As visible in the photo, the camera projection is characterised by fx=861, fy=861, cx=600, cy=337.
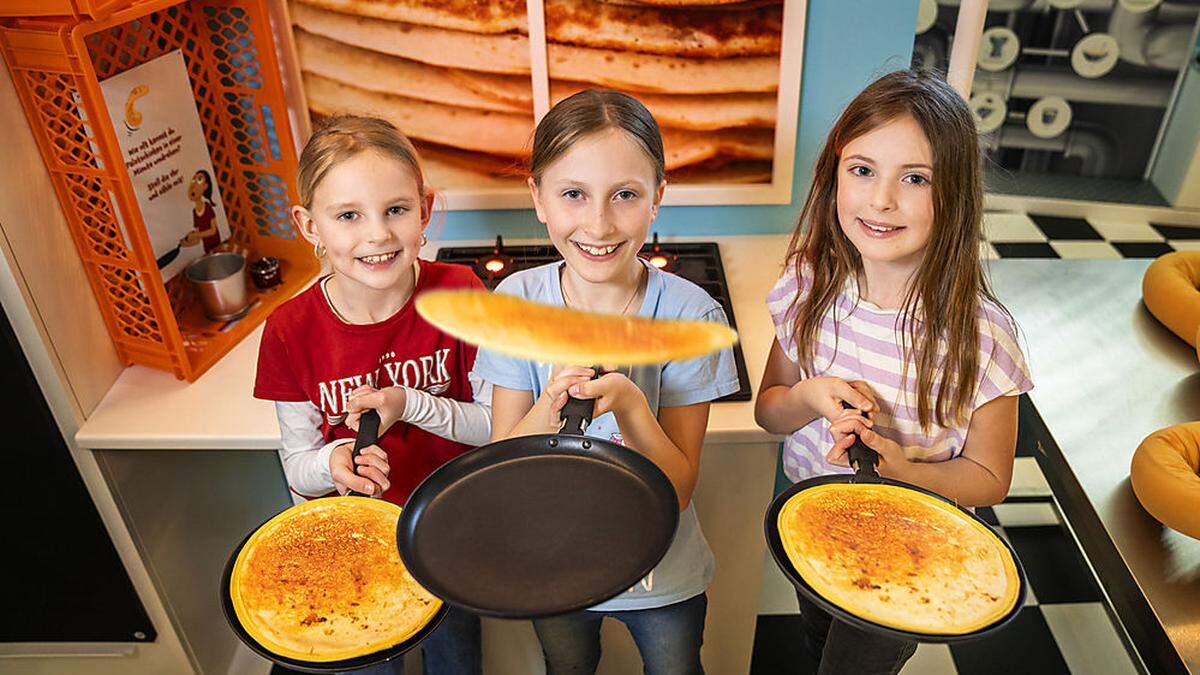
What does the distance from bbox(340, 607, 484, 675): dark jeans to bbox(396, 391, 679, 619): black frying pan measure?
41 centimetres

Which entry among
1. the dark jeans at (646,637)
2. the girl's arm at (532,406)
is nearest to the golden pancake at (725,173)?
the girl's arm at (532,406)

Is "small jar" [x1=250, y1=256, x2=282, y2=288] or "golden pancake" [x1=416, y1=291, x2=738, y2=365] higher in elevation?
"golden pancake" [x1=416, y1=291, x2=738, y2=365]

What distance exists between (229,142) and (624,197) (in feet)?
3.38

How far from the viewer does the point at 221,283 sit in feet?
5.08

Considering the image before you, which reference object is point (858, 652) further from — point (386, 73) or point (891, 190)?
point (386, 73)

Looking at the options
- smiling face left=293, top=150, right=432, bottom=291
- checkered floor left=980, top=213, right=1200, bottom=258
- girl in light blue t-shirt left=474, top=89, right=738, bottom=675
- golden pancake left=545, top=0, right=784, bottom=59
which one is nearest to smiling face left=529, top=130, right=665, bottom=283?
girl in light blue t-shirt left=474, top=89, right=738, bottom=675

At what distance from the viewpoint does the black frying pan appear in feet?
2.98

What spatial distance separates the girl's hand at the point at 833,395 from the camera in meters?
1.08

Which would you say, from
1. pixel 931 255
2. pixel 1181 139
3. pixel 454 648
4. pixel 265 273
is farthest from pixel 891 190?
pixel 1181 139

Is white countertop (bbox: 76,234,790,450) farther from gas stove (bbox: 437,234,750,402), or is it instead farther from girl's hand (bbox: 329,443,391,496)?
girl's hand (bbox: 329,443,391,496)

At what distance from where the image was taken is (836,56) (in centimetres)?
166

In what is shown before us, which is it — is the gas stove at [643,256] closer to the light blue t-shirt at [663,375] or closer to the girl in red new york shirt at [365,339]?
the girl in red new york shirt at [365,339]

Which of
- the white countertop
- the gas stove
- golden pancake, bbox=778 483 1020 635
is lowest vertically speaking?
the white countertop

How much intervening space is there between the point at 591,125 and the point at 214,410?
83 cm
